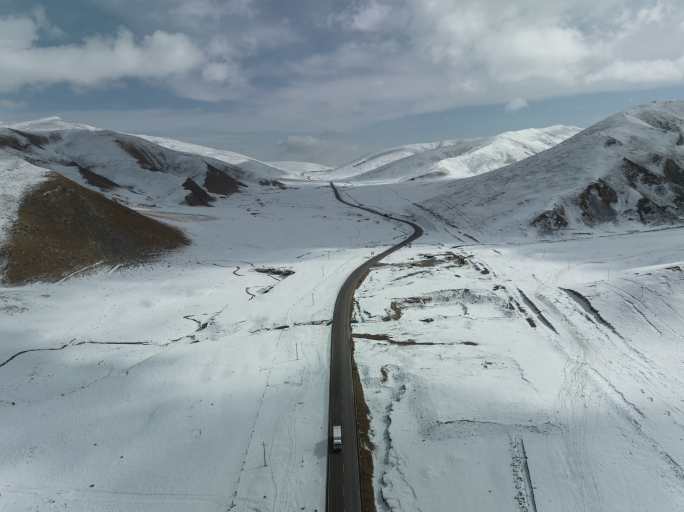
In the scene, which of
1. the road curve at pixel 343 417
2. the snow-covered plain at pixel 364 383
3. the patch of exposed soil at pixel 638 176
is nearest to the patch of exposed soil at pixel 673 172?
the patch of exposed soil at pixel 638 176

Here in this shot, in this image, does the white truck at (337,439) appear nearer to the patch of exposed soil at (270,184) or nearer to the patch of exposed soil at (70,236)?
the patch of exposed soil at (70,236)

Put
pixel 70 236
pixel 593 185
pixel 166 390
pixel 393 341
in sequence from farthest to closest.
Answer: pixel 593 185, pixel 70 236, pixel 393 341, pixel 166 390

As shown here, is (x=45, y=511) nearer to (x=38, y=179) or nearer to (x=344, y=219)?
(x=38, y=179)

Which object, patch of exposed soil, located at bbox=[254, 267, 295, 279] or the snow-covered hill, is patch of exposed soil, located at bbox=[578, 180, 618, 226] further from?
the snow-covered hill

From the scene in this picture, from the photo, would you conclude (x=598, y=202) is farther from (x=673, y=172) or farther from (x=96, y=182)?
(x=96, y=182)

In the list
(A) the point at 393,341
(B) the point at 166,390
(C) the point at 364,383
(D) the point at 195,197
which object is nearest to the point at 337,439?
(C) the point at 364,383

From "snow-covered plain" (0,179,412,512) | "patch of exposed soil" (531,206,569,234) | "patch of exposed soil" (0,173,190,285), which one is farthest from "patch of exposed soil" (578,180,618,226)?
"patch of exposed soil" (0,173,190,285)
